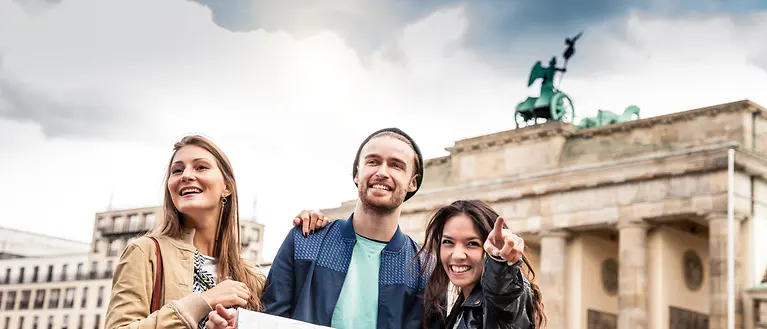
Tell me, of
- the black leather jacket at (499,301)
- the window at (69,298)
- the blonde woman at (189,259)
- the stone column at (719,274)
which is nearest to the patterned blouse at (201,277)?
Answer: the blonde woman at (189,259)

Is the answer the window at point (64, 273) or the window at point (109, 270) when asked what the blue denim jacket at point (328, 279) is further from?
the window at point (64, 273)

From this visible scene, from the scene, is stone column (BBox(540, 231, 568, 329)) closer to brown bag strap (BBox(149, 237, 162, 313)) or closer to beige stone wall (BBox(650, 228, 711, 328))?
beige stone wall (BBox(650, 228, 711, 328))

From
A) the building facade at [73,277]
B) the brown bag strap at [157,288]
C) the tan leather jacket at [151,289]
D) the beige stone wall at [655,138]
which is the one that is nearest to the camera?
the tan leather jacket at [151,289]

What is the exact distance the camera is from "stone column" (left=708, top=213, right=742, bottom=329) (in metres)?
28.0

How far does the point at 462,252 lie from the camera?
5.23 m

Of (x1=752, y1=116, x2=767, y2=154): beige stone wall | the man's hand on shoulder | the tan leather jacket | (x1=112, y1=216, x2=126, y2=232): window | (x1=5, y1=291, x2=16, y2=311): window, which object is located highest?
(x1=112, y1=216, x2=126, y2=232): window

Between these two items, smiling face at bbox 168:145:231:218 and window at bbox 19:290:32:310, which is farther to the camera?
window at bbox 19:290:32:310

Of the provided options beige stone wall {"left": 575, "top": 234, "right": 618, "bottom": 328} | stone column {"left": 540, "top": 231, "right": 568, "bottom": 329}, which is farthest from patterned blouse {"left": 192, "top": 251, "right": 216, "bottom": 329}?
beige stone wall {"left": 575, "top": 234, "right": 618, "bottom": 328}

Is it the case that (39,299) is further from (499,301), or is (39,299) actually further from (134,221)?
(499,301)

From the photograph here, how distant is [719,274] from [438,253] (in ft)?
80.7

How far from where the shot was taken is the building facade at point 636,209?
29.2 meters

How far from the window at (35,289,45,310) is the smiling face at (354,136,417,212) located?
75.9 metres

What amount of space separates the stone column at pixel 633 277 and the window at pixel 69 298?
52651 mm

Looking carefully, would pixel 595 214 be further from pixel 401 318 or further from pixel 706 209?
pixel 401 318
